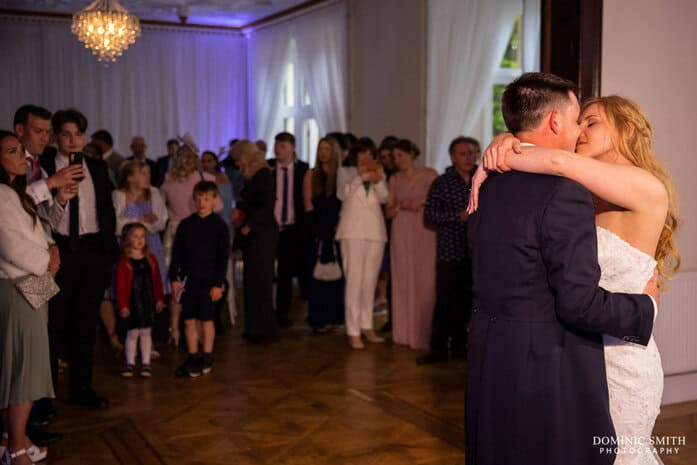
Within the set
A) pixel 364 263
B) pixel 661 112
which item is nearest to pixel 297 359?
pixel 364 263

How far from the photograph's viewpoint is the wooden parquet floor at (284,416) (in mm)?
3965

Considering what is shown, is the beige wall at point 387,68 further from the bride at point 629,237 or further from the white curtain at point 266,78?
the bride at point 629,237

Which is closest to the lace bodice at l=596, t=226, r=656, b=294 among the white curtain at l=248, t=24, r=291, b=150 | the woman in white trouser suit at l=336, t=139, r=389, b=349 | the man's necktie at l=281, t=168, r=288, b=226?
the woman in white trouser suit at l=336, t=139, r=389, b=349

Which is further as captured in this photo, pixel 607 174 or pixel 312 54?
pixel 312 54

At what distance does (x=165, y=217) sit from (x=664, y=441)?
3843mm

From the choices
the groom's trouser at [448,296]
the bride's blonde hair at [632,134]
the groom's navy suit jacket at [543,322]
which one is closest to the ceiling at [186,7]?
the groom's trouser at [448,296]

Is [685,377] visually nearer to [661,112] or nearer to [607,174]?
[661,112]

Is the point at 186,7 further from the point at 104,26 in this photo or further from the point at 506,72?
the point at 506,72

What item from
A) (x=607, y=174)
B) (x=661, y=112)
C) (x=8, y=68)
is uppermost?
(x=8, y=68)

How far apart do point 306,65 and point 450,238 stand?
6111mm

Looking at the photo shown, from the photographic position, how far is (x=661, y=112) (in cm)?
475

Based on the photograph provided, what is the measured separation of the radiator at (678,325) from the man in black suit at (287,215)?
326 cm

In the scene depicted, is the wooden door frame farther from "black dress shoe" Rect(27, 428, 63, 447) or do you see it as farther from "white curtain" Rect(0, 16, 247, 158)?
"white curtain" Rect(0, 16, 247, 158)

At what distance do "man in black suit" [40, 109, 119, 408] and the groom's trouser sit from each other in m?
2.27
